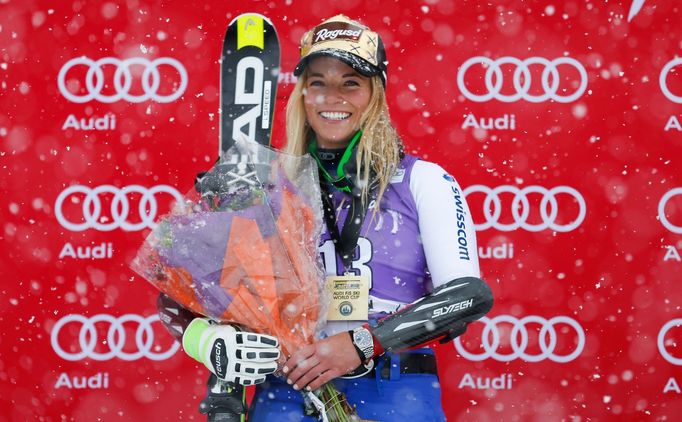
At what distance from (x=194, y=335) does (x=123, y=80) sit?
2142 mm

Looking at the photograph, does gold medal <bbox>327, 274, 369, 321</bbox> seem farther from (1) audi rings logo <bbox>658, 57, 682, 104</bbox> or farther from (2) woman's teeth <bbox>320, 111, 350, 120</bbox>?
(1) audi rings logo <bbox>658, 57, 682, 104</bbox>

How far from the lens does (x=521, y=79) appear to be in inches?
136

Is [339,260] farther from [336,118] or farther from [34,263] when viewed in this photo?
[34,263]

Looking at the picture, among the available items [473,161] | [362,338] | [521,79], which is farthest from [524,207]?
[362,338]

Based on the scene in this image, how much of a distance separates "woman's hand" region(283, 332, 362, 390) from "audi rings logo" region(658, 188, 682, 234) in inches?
92.5

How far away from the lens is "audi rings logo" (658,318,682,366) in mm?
3467

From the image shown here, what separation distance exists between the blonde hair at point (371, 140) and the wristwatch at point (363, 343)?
14.7 inches

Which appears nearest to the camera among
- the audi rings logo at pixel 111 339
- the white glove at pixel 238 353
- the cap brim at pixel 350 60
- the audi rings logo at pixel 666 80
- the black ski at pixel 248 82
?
the white glove at pixel 238 353

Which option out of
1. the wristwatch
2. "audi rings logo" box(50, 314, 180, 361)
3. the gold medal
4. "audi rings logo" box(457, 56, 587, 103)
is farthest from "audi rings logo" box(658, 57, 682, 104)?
"audi rings logo" box(50, 314, 180, 361)

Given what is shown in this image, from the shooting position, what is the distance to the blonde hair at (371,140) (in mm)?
1970

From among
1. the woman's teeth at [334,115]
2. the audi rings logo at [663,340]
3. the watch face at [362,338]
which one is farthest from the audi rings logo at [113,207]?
the audi rings logo at [663,340]

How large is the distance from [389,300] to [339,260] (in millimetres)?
181

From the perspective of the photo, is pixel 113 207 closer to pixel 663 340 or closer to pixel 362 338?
pixel 362 338

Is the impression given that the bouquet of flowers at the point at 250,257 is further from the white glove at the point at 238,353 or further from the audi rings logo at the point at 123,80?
the audi rings logo at the point at 123,80
